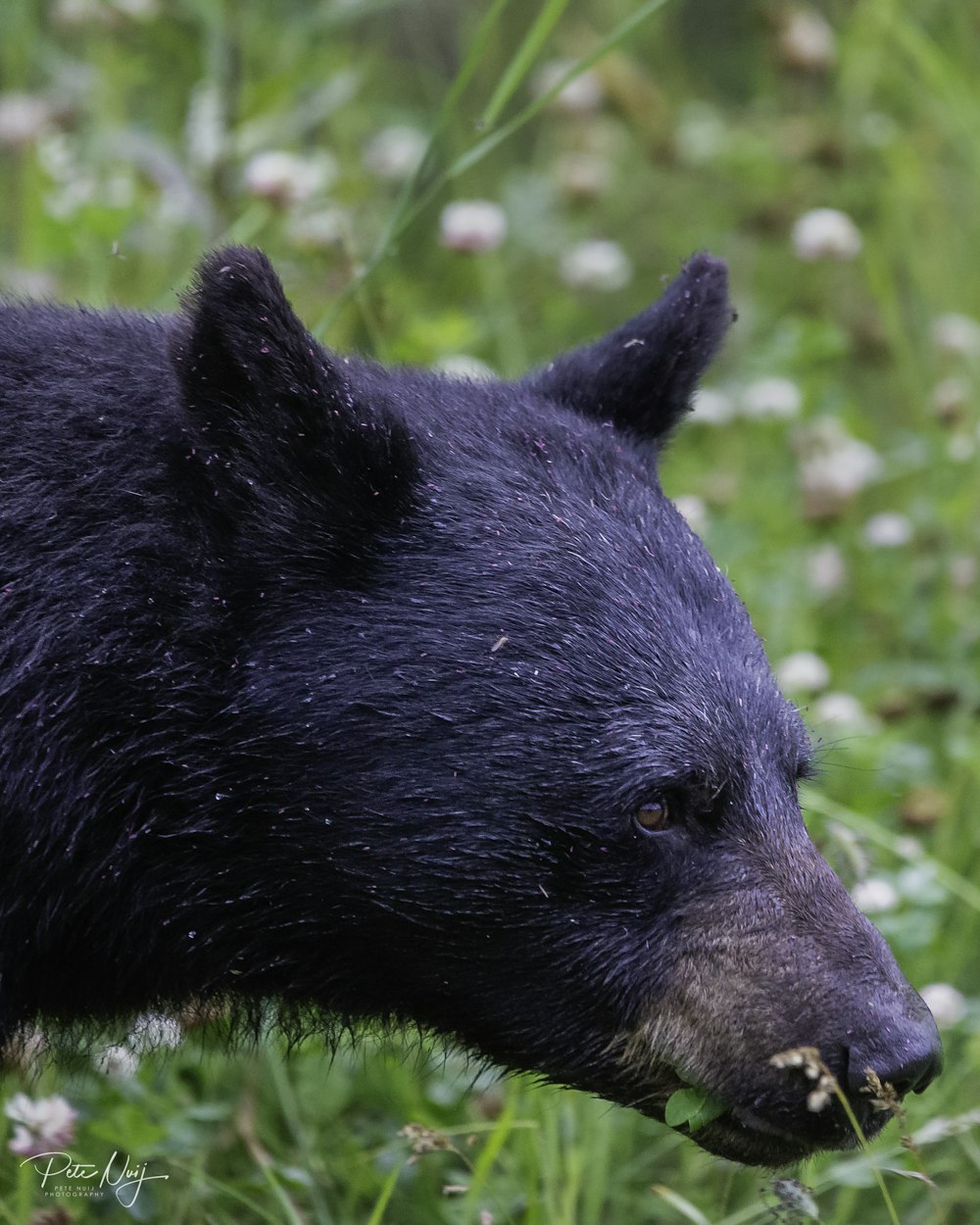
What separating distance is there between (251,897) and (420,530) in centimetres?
64

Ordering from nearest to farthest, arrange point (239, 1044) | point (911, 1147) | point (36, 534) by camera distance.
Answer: point (911, 1147) < point (36, 534) < point (239, 1044)

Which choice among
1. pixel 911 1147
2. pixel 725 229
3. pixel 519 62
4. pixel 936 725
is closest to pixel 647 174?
pixel 725 229

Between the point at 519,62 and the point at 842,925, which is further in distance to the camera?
the point at 519,62

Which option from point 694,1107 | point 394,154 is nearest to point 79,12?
point 394,154

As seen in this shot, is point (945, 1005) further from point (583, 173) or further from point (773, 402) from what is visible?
point (583, 173)

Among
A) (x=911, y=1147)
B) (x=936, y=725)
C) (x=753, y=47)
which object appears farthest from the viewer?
(x=753, y=47)

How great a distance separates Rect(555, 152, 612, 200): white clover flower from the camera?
655 cm

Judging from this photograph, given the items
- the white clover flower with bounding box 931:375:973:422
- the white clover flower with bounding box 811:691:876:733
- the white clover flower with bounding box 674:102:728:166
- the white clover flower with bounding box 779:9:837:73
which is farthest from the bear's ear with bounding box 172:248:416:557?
the white clover flower with bounding box 779:9:837:73

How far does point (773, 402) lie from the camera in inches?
208

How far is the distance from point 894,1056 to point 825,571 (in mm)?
3068

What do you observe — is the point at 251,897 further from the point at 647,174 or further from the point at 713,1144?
the point at 647,174

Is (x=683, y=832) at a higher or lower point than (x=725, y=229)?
lower

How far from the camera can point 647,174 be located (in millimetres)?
7684

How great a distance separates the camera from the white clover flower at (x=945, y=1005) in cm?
342
